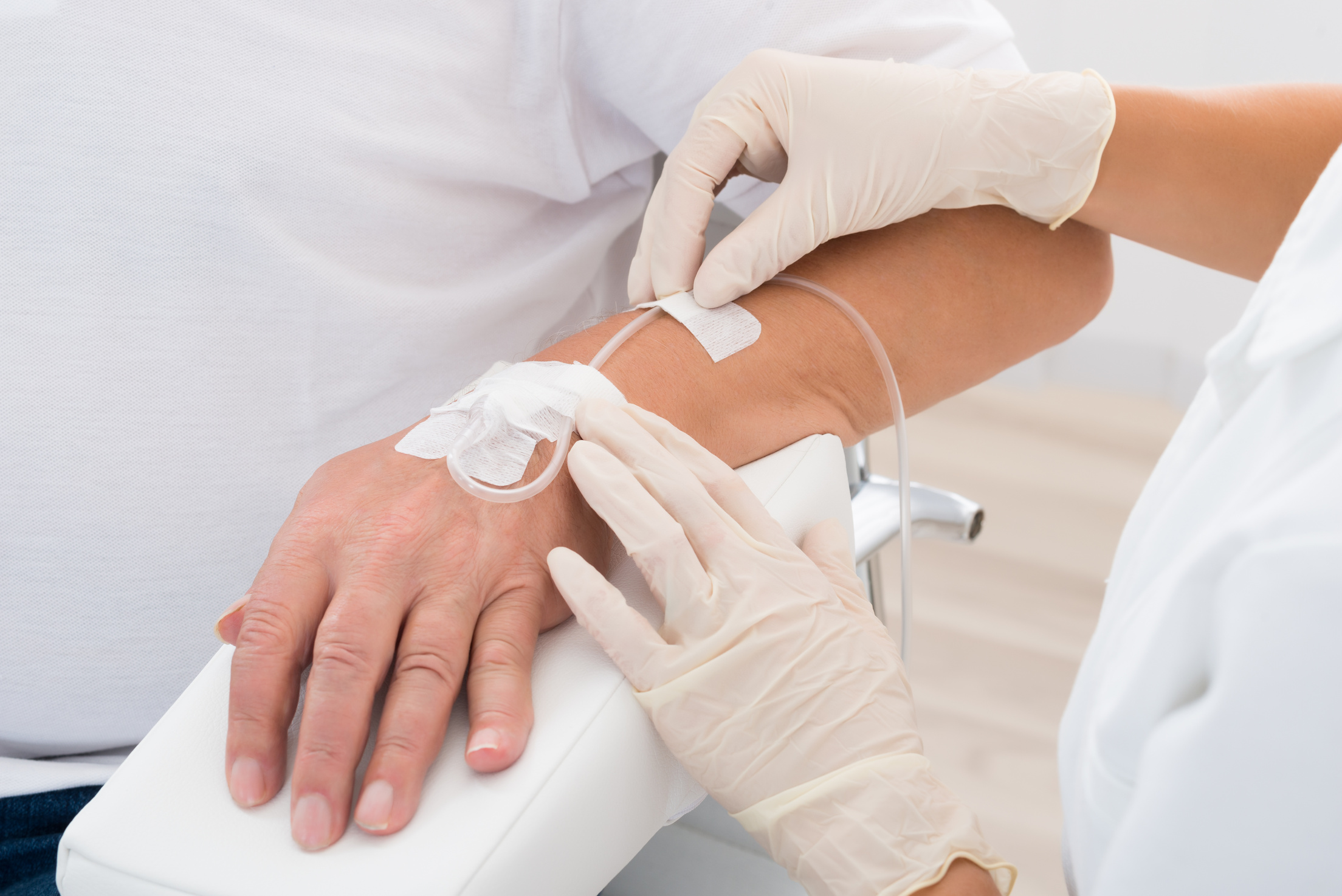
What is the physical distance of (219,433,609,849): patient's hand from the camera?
64cm

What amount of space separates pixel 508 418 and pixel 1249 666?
57 centimetres

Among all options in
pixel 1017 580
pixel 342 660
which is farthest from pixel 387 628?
pixel 1017 580

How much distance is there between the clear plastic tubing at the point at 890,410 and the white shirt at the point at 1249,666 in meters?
0.41

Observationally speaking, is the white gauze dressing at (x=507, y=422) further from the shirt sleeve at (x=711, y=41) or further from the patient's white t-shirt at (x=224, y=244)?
the shirt sleeve at (x=711, y=41)

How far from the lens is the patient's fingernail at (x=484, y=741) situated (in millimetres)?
639

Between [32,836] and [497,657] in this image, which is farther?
[32,836]

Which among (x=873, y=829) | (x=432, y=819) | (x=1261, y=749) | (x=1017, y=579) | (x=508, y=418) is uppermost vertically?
(x=1261, y=749)

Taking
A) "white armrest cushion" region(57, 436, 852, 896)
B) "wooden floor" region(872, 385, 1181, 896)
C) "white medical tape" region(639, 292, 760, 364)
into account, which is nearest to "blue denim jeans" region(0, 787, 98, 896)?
"white armrest cushion" region(57, 436, 852, 896)

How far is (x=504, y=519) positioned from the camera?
0.83 m

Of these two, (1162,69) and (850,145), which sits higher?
(850,145)

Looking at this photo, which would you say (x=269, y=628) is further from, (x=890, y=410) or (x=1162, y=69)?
(x=1162, y=69)

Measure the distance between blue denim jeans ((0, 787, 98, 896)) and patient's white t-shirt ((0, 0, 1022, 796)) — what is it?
2 centimetres

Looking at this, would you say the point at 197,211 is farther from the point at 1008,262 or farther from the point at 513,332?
the point at 1008,262

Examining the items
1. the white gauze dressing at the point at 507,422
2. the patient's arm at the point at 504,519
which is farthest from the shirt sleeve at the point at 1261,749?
the white gauze dressing at the point at 507,422
